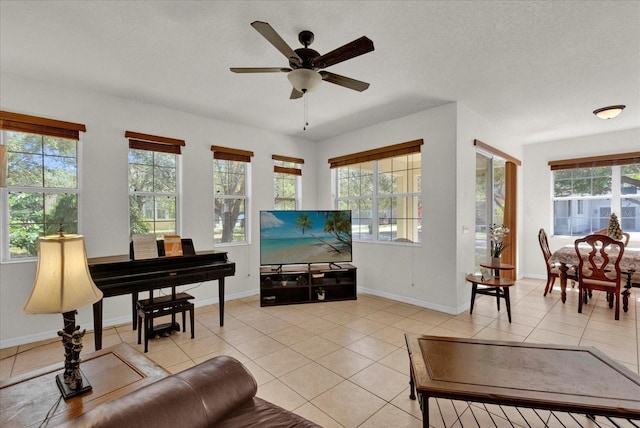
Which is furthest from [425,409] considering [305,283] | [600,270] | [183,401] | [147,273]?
[600,270]

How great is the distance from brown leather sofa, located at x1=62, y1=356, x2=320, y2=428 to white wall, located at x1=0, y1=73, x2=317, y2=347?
3171mm

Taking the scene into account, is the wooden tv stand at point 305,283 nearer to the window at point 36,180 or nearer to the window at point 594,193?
the window at point 36,180

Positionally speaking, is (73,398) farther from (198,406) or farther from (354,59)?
(354,59)

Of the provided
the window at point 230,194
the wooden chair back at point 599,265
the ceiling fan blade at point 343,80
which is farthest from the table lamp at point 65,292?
the wooden chair back at point 599,265

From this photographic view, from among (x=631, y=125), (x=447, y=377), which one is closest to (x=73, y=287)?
(x=447, y=377)

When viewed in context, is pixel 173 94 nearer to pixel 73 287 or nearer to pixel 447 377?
pixel 73 287

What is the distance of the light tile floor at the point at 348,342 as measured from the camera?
2154 mm

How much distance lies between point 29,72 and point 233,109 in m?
2.07

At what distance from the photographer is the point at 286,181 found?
561cm

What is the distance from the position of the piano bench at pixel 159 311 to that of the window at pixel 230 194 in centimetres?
148

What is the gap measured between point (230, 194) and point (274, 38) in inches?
126

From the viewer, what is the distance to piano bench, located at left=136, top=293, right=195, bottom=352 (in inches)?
117

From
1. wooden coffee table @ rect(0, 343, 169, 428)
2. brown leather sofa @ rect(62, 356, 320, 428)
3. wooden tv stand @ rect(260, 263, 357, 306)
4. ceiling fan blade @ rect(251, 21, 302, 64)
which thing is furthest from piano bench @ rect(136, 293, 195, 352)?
ceiling fan blade @ rect(251, 21, 302, 64)

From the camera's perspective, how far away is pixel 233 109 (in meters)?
4.16
